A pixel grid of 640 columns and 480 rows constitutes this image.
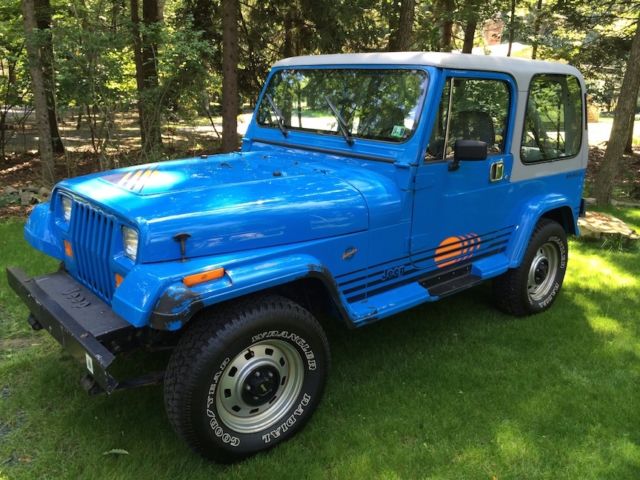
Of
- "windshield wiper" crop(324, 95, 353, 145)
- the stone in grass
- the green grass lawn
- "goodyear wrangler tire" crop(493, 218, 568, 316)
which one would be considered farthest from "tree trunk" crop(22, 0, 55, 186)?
the stone in grass

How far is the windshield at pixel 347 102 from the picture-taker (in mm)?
3502

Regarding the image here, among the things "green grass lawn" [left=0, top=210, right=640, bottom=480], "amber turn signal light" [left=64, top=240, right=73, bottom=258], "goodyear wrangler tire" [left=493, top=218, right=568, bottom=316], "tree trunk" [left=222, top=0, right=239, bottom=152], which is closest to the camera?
"green grass lawn" [left=0, top=210, right=640, bottom=480]

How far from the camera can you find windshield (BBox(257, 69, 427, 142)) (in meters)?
3.50

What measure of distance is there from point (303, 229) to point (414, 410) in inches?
53.8

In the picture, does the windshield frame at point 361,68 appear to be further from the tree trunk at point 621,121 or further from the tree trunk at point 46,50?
the tree trunk at point 621,121

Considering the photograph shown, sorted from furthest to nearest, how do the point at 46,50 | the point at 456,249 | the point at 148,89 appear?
the point at 148,89
the point at 46,50
the point at 456,249

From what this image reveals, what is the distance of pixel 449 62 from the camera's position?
347 cm

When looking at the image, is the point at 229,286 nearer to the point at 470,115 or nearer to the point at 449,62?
the point at 449,62

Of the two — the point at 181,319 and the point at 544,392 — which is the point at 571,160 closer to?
the point at 544,392

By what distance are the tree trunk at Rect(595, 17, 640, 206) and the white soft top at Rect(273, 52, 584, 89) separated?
423cm

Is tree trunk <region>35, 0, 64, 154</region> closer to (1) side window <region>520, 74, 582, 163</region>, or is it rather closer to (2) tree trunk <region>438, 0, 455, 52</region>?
(1) side window <region>520, 74, 582, 163</region>

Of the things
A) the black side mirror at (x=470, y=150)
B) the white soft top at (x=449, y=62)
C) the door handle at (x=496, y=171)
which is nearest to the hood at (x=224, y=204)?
the black side mirror at (x=470, y=150)

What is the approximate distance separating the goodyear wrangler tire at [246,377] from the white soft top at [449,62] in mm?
1820

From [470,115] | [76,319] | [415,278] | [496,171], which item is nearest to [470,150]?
[470,115]
